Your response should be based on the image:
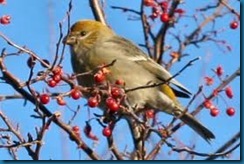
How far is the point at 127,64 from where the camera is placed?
407 centimetres

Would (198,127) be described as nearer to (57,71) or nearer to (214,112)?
(214,112)

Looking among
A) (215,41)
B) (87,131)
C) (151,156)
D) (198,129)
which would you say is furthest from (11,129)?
(215,41)

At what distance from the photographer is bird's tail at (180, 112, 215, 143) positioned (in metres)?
3.56

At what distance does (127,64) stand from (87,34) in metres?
0.39

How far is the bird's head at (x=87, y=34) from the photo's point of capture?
4.15 metres

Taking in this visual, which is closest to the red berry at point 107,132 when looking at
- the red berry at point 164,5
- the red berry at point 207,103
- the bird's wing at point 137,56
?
the red berry at point 207,103

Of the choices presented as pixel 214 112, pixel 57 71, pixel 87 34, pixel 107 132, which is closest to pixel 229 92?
pixel 214 112

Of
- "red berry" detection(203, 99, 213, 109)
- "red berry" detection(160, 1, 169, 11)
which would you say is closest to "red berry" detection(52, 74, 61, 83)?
"red berry" detection(203, 99, 213, 109)

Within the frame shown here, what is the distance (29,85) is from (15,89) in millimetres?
96

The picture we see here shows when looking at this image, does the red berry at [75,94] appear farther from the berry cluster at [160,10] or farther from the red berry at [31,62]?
the berry cluster at [160,10]

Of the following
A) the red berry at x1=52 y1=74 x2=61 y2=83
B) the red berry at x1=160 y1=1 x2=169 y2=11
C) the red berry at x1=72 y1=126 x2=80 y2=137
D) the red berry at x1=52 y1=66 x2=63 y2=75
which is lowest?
the red berry at x1=72 y1=126 x2=80 y2=137

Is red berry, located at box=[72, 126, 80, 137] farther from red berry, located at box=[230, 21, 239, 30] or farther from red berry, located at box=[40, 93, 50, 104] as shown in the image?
red berry, located at box=[230, 21, 239, 30]

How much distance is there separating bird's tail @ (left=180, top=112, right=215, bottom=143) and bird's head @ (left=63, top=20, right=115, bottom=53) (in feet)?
3.04

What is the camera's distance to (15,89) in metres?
2.27
